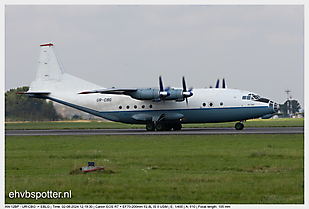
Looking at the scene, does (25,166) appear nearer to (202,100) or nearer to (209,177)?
(209,177)

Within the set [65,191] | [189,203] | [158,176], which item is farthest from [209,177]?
[65,191]

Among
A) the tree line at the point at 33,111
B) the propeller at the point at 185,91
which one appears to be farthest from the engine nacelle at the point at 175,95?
the tree line at the point at 33,111

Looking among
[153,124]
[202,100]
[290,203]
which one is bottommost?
[290,203]

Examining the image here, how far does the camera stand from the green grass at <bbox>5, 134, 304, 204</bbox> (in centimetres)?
1109

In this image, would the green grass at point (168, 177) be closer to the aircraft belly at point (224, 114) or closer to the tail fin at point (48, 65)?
the aircraft belly at point (224, 114)

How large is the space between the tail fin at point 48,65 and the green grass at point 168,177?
27.3 m

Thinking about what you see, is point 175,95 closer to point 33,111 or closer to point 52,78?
point 52,78

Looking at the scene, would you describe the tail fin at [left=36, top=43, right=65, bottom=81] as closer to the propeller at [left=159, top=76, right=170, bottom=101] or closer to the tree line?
the tree line

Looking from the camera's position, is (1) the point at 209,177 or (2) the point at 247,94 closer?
(1) the point at 209,177

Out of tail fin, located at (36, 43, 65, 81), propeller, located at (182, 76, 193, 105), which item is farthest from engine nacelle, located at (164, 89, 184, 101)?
tail fin, located at (36, 43, 65, 81)

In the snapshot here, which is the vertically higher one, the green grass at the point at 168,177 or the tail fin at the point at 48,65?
the tail fin at the point at 48,65

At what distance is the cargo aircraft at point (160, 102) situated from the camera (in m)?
37.6

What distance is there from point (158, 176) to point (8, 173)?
690 centimetres

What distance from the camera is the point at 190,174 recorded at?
14086mm
